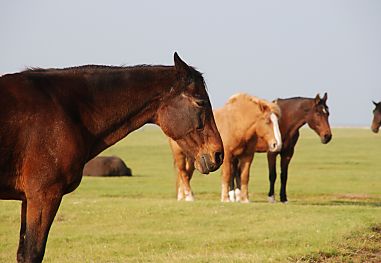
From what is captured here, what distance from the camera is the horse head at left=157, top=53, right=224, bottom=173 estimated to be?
23.6ft

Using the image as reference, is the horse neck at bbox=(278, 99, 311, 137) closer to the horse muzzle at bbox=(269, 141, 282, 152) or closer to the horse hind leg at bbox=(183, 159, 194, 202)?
the horse muzzle at bbox=(269, 141, 282, 152)

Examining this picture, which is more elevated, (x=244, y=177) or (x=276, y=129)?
(x=276, y=129)

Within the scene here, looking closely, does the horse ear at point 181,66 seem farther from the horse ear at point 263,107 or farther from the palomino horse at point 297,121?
the palomino horse at point 297,121

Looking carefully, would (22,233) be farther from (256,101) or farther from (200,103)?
(256,101)

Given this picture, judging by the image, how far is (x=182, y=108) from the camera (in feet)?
23.6

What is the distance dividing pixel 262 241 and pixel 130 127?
500cm

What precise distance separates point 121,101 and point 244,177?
434 inches

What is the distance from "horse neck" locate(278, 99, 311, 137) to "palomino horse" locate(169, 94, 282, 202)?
5.73ft

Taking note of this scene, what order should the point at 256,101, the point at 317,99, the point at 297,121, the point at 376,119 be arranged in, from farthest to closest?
the point at 376,119
the point at 317,99
the point at 297,121
the point at 256,101

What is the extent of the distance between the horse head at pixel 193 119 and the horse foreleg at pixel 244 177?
10.6m

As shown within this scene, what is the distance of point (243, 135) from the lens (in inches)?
719

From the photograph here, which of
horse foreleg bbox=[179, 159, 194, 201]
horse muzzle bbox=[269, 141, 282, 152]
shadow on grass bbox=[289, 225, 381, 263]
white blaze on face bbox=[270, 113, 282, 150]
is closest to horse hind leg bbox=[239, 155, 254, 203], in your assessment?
horse muzzle bbox=[269, 141, 282, 152]

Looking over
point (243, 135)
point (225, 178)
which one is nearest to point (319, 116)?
point (243, 135)

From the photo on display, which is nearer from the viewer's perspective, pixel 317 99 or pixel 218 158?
pixel 218 158
